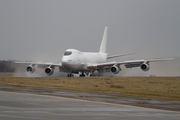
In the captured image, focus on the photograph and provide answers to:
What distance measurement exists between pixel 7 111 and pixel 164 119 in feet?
22.5

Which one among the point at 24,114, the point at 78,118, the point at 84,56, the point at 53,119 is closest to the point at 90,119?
the point at 78,118

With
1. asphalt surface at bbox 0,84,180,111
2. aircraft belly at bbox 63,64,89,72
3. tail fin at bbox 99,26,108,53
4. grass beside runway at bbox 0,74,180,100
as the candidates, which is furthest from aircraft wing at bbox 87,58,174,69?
asphalt surface at bbox 0,84,180,111

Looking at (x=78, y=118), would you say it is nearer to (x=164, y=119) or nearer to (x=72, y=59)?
(x=164, y=119)

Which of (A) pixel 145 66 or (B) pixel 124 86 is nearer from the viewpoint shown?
(B) pixel 124 86

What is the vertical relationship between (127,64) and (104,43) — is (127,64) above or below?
below

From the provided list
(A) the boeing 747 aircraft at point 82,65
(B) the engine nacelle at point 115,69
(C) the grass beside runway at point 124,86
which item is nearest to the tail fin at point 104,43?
(A) the boeing 747 aircraft at point 82,65

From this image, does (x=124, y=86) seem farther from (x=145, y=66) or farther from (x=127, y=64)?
(x=127, y=64)

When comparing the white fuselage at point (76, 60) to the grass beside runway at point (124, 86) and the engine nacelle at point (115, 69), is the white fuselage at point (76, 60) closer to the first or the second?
the engine nacelle at point (115, 69)

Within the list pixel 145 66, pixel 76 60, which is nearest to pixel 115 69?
pixel 145 66

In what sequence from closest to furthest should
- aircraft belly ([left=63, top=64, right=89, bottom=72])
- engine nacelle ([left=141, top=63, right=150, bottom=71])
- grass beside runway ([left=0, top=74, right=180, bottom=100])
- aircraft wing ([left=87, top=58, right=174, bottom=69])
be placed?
grass beside runway ([left=0, top=74, right=180, bottom=100])
engine nacelle ([left=141, top=63, right=150, bottom=71])
aircraft wing ([left=87, top=58, right=174, bottom=69])
aircraft belly ([left=63, top=64, right=89, bottom=72])

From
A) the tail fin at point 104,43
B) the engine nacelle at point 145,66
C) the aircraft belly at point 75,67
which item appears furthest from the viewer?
the tail fin at point 104,43

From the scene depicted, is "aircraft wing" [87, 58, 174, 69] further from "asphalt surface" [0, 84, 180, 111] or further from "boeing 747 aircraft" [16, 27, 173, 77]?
"asphalt surface" [0, 84, 180, 111]

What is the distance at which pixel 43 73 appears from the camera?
7619cm

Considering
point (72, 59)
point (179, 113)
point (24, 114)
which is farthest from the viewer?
point (72, 59)
